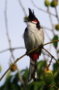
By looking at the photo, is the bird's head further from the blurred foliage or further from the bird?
the blurred foliage

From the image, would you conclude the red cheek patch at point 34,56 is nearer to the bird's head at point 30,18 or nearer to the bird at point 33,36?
the bird at point 33,36

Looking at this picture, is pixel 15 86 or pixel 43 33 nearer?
pixel 43 33

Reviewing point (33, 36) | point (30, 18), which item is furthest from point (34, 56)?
point (30, 18)

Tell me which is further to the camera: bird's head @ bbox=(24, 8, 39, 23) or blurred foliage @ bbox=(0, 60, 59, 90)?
blurred foliage @ bbox=(0, 60, 59, 90)

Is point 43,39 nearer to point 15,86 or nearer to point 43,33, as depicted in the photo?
point 43,33

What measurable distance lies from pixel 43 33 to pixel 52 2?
11.1 inches

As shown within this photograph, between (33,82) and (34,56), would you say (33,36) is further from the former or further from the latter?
(33,82)

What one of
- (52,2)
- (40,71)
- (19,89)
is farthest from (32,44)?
→ (19,89)

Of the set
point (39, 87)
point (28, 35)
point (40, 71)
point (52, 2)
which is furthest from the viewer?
point (40, 71)

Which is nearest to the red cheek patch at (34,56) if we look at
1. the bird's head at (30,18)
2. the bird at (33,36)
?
the bird at (33,36)

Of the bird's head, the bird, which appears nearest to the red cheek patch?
the bird

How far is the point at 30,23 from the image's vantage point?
2703 millimetres

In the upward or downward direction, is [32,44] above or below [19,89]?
above

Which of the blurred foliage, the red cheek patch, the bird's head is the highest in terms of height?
the bird's head
